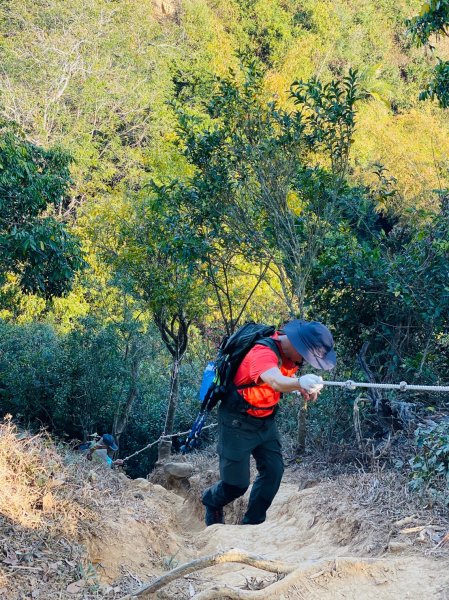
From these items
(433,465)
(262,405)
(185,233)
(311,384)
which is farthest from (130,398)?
(311,384)

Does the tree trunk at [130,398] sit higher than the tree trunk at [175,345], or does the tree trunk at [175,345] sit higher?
the tree trunk at [175,345]

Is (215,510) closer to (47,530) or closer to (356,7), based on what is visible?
(47,530)

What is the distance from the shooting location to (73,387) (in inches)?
542

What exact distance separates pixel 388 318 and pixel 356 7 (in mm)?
38549

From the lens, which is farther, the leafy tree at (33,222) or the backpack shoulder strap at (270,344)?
the leafy tree at (33,222)

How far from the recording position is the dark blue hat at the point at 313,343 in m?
5.11

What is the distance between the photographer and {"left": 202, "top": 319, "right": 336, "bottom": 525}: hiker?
5.05 m

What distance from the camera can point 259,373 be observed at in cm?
502

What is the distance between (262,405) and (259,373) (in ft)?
1.85

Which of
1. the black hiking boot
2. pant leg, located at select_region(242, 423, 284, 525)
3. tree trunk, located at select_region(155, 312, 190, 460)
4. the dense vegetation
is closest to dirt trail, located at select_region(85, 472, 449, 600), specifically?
the black hiking boot

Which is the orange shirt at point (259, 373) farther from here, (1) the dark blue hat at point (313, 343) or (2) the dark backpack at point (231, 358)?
(1) the dark blue hat at point (313, 343)

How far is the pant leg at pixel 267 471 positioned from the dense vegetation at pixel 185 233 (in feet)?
4.53

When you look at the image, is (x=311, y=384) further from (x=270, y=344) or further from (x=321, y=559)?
(x=321, y=559)

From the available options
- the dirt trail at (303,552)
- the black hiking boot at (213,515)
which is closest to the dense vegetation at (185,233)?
the dirt trail at (303,552)
